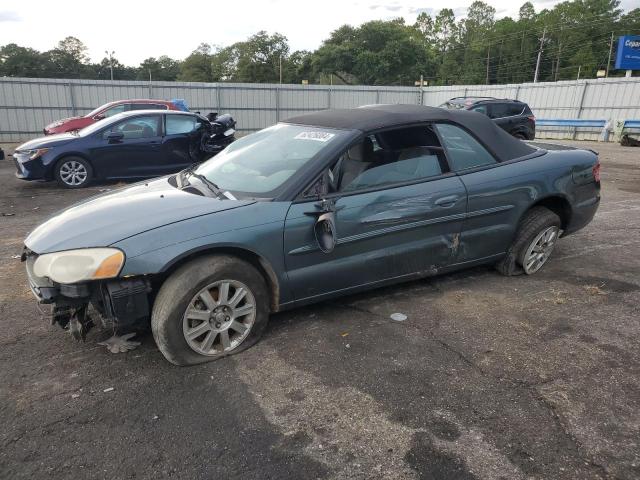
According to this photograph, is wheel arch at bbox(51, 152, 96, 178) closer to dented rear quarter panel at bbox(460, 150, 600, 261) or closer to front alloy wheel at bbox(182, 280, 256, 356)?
front alloy wheel at bbox(182, 280, 256, 356)

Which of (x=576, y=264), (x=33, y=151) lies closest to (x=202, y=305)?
(x=576, y=264)

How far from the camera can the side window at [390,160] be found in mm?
3469

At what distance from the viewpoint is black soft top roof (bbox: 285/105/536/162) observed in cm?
376

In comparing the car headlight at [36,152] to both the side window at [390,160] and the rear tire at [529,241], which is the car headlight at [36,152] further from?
the rear tire at [529,241]

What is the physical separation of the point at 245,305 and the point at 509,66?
93706 mm

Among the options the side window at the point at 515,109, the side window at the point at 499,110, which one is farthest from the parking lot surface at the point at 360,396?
the side window at the point at 515,109

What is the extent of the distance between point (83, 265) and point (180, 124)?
25.0 feet

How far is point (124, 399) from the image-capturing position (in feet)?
8.94

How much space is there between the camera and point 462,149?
13.1ft

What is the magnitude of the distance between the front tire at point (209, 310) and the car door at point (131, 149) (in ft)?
22.9

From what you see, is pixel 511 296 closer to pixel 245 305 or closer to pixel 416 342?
pixel 416 342

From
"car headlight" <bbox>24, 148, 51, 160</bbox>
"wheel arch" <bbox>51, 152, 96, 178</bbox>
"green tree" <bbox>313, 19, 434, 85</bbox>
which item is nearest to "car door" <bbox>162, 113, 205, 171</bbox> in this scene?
"wheel arch" <bbox>51, 152, 96, 178</bbox>

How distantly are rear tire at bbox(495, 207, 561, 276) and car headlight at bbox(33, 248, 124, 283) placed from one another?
326 centimetres

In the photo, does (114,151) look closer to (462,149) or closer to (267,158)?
(267,158)
